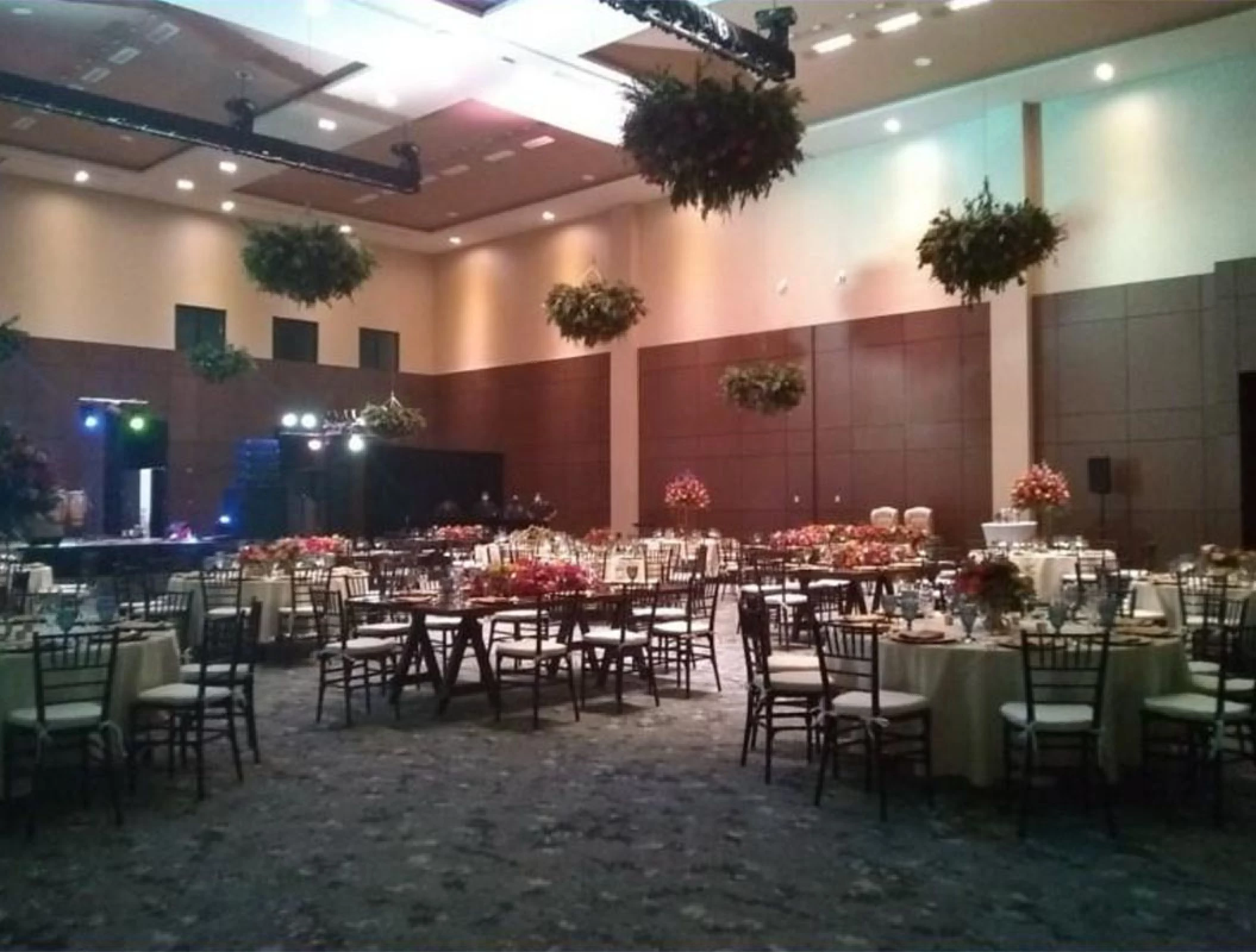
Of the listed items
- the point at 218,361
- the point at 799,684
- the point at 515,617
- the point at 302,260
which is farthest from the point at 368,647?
the point at 218,361

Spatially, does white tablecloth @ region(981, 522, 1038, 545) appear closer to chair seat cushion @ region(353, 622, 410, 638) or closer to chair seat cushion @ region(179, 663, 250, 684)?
chair seat cushion @ region(353, 622, 410, 638)

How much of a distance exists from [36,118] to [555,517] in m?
10.4

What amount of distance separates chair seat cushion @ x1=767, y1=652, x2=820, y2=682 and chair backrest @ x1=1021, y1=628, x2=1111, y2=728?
110 cm

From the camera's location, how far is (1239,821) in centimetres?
465

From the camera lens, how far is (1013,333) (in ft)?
47.5

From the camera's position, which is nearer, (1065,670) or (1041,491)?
(1065,670)

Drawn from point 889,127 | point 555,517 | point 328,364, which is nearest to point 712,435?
point 555,517

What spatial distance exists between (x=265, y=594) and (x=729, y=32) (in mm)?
6377

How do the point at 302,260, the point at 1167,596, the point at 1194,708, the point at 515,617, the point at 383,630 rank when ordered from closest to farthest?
the point at 1194,708 → the point at 383,630 → the point at 1167,596 → the point at 515,617 → the point at 302,260

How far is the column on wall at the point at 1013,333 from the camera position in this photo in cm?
1431

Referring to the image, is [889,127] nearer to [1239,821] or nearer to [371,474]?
[371,474]

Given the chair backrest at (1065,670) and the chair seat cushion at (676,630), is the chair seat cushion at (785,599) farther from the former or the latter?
the chair backrest at (1065,670)

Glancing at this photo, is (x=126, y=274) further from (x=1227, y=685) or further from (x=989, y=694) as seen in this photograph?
(x=1227, y=685)

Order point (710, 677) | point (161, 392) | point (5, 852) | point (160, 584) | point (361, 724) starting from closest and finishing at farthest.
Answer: point (5, 852)
point (361, 724)
point (710, 677)
point (160, 584)
point (161, 392)
